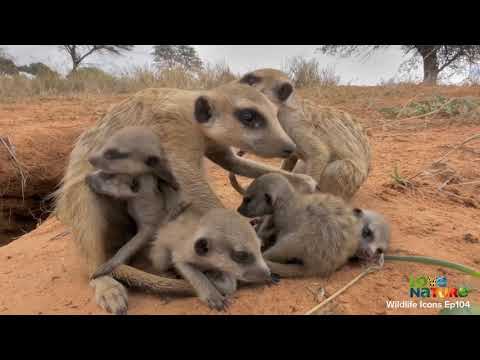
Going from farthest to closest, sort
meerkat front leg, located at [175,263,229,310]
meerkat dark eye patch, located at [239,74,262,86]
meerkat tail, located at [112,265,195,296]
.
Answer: meerkat dark eye patch, located at [239,74,262,86] < meerkat tail, located at [112,265,195,296] < meerkat front leg, located at [175,263,229,310]

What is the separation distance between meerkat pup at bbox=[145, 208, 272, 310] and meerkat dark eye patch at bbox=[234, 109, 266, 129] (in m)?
0.69

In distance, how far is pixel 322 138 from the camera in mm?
3957

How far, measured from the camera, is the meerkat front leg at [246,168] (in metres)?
3.44

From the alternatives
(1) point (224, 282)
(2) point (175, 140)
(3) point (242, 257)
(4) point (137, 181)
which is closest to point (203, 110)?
(2) point (175, 140)

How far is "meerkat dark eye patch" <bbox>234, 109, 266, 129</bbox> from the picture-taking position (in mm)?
2938

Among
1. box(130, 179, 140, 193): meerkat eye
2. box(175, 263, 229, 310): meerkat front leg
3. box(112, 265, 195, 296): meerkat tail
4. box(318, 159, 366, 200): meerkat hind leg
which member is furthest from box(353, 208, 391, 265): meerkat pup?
box(130, 179, 140, 193): meerkat eye

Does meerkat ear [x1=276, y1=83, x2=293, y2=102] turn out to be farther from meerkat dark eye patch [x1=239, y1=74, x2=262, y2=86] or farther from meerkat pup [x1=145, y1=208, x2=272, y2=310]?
meerkat pup [x1=145, y1=208, x2=272, y2=310]

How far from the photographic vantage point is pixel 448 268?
266 centimetres

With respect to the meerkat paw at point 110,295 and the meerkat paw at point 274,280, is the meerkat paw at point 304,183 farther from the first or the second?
the meerkat paw at point 110,295

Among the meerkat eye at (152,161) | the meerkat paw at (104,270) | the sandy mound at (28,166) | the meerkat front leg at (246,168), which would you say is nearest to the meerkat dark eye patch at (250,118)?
the meerkat front leg at (246,168)

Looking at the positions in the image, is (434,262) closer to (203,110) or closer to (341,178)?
(341,178)

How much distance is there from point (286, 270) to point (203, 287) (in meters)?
0.57

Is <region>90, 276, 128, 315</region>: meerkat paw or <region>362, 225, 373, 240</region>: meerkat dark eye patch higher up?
<region>362, 225, 373, 240</region>: meerkat dark eye patch

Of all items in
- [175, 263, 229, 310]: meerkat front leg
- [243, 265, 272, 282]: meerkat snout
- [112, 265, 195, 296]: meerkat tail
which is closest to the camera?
[175, 263, 229, 310]: meerkat front leg
